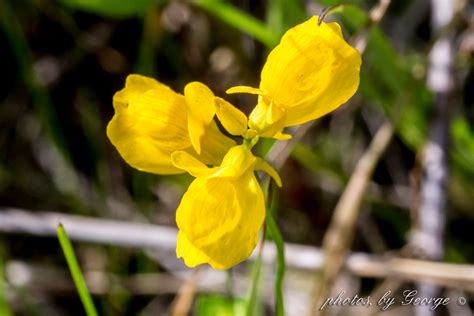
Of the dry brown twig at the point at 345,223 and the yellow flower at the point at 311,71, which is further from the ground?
the dry brown twig at the point at 345,223

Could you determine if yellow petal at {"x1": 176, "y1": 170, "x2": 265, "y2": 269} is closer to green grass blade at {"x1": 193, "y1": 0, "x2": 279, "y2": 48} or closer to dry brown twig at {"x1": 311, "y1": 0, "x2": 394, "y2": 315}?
dry brown twig at {"x1": 311, "y1": 0, "x2": 394, "y2": 315}

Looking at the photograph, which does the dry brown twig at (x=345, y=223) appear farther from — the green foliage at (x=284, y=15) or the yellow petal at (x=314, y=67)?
the yellow petal at (x=314, y=67)

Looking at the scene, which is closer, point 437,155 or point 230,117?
point 230,117

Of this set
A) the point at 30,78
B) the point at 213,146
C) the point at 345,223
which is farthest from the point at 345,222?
the point at 30,78

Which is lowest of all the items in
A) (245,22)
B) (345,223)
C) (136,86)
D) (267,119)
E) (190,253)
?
(190,253)

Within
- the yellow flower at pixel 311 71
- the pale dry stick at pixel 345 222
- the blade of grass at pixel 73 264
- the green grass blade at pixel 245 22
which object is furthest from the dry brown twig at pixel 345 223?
the yellow flower at pixel 311 71

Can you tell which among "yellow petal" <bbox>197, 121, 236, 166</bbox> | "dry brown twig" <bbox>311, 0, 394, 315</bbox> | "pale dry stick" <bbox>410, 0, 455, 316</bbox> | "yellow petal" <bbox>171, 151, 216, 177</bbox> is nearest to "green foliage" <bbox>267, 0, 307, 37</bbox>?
"dry brown twig" <bbox>311, 0, 394, 315</bbox>

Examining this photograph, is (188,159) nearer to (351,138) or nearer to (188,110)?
(188,110)

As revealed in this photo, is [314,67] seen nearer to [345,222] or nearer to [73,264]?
[73,264]
